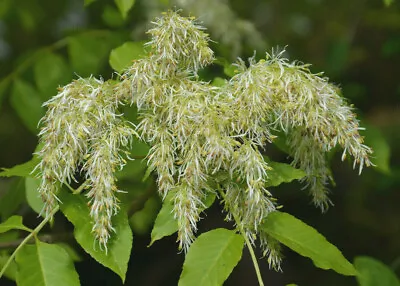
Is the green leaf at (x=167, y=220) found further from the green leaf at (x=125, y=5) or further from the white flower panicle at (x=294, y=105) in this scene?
the green leaf at (x=125, y=5)

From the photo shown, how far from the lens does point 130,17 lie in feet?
14.5

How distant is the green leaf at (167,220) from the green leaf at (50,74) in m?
1.58

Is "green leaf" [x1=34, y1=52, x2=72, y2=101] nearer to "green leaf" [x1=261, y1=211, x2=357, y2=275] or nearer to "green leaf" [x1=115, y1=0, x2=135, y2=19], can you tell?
"green leaf" [x1=115, y1=0, x2=135, y2=19]

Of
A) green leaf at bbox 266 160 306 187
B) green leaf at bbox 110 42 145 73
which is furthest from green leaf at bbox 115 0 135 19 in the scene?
green leaf at bbox 266 160 306 187

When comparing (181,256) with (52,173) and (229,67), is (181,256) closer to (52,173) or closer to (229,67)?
(229,67)

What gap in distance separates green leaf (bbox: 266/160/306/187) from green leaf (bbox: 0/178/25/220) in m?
1.23

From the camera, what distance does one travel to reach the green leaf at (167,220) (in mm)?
1857

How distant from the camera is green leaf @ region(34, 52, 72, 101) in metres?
3.24

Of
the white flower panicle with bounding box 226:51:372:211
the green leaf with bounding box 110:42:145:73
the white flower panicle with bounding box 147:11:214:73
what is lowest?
the green leaf with bounding box 110:42:145:73

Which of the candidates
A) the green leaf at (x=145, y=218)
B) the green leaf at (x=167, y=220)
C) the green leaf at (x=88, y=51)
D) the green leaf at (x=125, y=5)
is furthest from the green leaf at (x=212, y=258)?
the green leaf at (x=88, y=51)

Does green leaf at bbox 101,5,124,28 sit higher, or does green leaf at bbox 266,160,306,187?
green leaf at bbox 101,5,124,28

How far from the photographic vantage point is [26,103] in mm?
3156

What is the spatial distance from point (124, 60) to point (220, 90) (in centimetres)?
61

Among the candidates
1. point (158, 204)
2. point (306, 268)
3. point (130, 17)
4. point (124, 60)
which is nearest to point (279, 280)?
point (306, 268)
